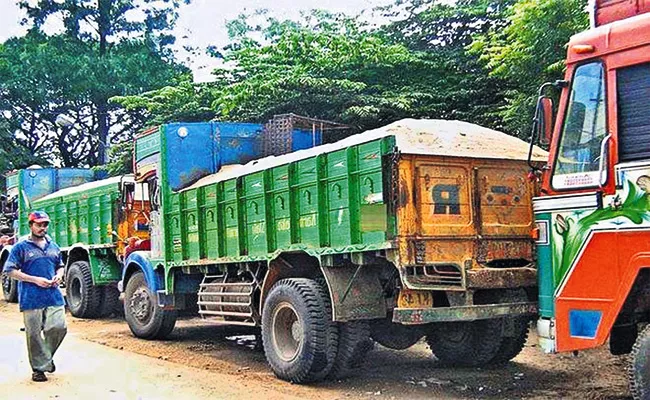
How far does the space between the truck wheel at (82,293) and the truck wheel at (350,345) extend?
754 centimetres

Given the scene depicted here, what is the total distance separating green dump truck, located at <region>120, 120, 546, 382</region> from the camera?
6.73 metres

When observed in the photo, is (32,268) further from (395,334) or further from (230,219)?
(395,334)

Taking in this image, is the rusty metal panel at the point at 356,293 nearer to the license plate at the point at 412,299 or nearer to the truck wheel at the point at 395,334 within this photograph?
the license plate at the point at 412,299

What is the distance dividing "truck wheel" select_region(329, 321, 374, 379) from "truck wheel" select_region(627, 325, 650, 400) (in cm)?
277

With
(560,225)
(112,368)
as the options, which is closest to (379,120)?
(112,368)

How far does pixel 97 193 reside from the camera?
549 inches

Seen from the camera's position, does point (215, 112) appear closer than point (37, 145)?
Yes

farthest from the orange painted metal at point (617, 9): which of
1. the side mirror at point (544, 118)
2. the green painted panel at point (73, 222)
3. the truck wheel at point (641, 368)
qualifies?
the green painted panel at point (73, 222)

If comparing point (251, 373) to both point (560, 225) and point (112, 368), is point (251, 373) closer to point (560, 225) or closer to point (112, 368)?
point (112, 368)

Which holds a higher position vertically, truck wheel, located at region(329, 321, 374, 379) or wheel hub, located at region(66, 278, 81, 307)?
wheel hub, located at region(66, 278, 81, 307)

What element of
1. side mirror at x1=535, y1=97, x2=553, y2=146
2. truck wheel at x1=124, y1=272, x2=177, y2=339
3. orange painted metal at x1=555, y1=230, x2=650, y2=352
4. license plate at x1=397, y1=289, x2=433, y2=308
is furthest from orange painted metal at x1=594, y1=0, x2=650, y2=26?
truck wheel at x1=124, y1=272, x2=177, y2=339

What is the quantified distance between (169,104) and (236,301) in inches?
457

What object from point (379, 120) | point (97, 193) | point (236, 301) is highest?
point (379, 120)

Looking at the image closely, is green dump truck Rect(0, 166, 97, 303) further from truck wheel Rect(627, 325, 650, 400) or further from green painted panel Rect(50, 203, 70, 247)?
truck wheel Rect(627, 325, 650, 400)
